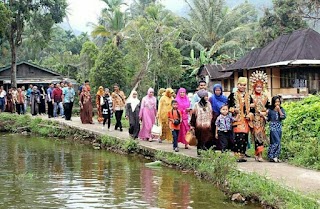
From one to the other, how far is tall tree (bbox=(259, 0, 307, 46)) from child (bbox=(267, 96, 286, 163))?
27095 mm

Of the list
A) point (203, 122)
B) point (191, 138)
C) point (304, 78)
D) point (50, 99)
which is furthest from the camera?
point (304, 78)

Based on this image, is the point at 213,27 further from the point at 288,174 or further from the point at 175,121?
the point at 288,174

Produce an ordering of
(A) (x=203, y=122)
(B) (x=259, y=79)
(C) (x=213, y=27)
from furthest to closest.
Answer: (C) (x=213, y=27) → (A) (x=203, y=122) → (B) (x=259, y=79)

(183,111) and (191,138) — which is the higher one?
(183,111)

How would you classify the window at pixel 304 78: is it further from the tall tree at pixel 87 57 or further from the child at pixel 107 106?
the tall tree at pixel 87 57

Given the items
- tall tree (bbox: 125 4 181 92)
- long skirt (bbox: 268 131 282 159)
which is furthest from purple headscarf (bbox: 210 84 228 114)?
tall tree (bbox: 125 4 181 92)

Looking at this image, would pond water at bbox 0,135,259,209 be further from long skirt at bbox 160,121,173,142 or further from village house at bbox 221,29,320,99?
village house at bbox 221,29,320,99

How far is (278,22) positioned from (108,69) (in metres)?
12.9

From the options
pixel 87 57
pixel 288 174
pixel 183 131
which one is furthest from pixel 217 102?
pixel 87 57

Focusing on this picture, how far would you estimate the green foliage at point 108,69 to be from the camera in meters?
32.9

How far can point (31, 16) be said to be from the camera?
3659cm

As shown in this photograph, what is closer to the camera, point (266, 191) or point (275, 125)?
point (266, 191)

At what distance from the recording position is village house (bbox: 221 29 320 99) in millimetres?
26000

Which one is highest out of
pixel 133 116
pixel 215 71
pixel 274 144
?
pixel 215 71
